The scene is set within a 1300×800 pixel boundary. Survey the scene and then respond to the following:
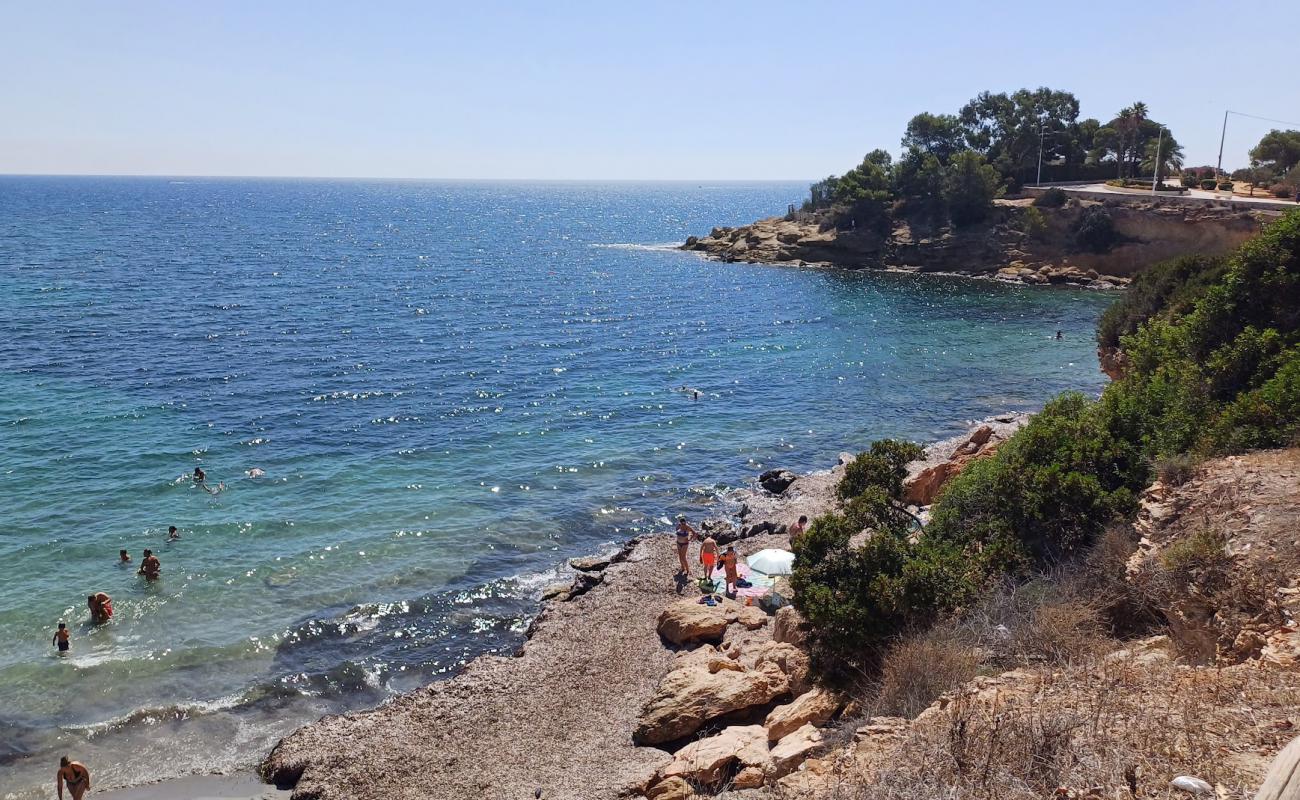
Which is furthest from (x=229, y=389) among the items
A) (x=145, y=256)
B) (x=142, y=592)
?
(x=145, y=256)

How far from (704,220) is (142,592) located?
16855cm

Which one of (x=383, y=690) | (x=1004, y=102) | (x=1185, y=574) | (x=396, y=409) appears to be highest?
(x=1004, y=102)

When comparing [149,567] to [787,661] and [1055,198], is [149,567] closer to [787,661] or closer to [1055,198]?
[787,661]

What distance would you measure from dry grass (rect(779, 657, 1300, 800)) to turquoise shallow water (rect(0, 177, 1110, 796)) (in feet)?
44.2

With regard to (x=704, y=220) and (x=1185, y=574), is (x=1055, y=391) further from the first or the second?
(x=704, y=220)

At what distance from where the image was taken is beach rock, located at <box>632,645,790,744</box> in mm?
15109

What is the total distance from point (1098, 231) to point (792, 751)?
7675 cm

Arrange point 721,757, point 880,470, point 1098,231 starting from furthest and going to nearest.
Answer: point 1098,231 → point 880,470 → point 721,757

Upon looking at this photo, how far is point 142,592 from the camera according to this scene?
22422mm

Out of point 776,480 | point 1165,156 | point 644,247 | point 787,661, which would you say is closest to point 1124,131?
point 1165,156

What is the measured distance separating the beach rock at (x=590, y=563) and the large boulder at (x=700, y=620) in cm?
418

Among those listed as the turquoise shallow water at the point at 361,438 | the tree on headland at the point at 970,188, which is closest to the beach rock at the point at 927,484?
the turquoise shallow water at the point at 361,438

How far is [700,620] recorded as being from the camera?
771 inches

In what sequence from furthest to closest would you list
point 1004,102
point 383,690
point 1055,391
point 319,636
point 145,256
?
1. point 1004,102
2. point 145,256
3. point 1055,391
4. point 319,636
5. point 383,690
